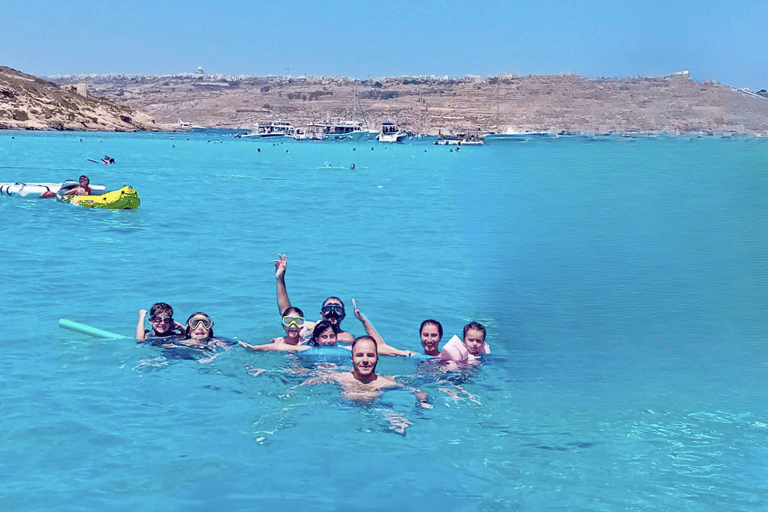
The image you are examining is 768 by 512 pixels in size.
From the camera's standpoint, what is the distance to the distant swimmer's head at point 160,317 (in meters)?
9.32

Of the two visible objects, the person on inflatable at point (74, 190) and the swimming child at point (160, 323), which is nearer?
the swimming child at point (160, 323)

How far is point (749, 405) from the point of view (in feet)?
26.8

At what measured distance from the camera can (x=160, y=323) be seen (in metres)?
9.38

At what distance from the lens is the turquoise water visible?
6262 millimetres

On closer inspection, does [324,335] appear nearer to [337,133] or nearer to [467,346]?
[467,346]

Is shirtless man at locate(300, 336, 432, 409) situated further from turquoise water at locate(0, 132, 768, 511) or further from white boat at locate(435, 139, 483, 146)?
white boat at locate(435, 139, 483, 146)

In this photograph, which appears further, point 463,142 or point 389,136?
point 389,136

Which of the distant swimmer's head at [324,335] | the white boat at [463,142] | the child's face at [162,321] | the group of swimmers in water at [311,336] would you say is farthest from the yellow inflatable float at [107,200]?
the white boat at [463,142]

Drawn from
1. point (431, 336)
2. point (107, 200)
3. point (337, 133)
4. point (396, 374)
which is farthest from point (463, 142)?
point (396, 374)

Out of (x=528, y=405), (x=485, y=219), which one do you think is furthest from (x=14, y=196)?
(x=528, y=405)

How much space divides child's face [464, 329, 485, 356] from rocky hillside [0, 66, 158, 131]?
98.6 metres

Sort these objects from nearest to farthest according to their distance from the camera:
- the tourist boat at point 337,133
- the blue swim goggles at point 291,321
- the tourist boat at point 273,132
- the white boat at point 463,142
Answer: the blue swim goggles at point 291,321 → the white boat at point 463,142 → the tourist boat at point 337,133 → the tourist boat at point 273,132

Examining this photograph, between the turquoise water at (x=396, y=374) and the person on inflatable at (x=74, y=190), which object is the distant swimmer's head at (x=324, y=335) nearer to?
the turquoise water at (x=396, y=374)

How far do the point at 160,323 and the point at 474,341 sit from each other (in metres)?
3.52
